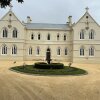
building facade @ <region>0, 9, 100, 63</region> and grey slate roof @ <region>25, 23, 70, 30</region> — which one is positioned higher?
grey slate roof @ <region>25, 23, 70, 30</region>

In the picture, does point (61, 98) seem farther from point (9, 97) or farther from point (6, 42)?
point (6, 42)

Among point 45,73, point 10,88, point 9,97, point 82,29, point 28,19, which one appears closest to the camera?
point 9,97

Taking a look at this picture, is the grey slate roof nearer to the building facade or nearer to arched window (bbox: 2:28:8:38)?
the building facade

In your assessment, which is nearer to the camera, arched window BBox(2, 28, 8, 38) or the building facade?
the building facade

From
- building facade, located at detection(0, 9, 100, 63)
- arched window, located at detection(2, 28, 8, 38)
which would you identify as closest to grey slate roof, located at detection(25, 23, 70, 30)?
building facade, located at detection(0, 9, 100, 63)

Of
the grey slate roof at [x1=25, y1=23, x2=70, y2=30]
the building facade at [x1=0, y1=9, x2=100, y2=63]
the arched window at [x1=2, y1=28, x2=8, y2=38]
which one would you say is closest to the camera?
the building facade at [x1=0, y1=9, x2=100, y2=63]

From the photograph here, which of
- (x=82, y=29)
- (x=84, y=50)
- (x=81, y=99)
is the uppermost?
(x=82, y=29)

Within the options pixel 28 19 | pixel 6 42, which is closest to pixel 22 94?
pixel 6 42

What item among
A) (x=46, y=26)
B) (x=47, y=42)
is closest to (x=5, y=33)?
(x=47, y=42)

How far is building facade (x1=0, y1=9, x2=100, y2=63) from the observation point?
54.0 meters

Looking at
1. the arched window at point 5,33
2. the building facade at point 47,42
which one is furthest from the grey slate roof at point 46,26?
the arched window at point 5,33

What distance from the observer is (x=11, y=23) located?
54.6m

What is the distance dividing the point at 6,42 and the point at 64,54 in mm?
12317

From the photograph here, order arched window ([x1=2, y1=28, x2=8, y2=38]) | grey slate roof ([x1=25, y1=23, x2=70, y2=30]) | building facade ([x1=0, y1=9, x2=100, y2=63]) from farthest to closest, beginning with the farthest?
grey slate roof ([x1=25, y1=23, x2=70, y2=30]), arched window ([x1=2, y1=28, x2=8, y2=38]), building facade ([x1=0, y1=9, x2=100, y2=63])
